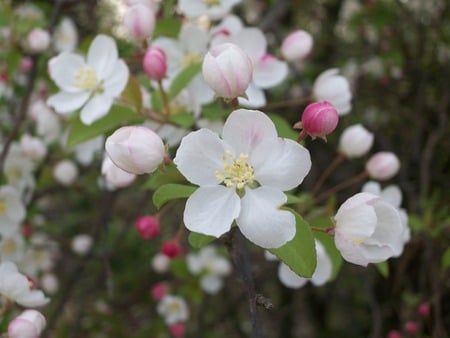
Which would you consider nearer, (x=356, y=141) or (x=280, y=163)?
(x=280, y=163)

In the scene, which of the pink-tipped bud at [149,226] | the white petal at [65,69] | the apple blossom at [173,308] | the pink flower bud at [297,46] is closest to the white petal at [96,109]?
the white petal at [65,69]

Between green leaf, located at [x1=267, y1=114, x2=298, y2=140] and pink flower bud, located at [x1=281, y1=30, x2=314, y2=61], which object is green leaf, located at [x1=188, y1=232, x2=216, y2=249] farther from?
pink flower bud, located at [x1=281, y1=30, x2=314, y2=61]

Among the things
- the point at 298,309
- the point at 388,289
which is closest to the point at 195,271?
the point at 388,289

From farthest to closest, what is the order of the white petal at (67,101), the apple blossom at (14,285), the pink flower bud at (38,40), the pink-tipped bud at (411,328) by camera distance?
1. the pink-tipped bud at (411,328)
2. the pink flower bud at (38,40)
3. the white petal at (67,101)
4. the apple blossom at (14,285)

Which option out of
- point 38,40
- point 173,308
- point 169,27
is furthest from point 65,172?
point 169,27

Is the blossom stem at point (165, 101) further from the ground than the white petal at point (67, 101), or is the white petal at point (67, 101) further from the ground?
the blossom stem at point (165, 101)

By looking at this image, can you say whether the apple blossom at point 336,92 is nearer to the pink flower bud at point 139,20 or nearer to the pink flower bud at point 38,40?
the pink flower bud at point 139,20

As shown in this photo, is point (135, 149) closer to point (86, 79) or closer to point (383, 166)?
point (86, 79)
